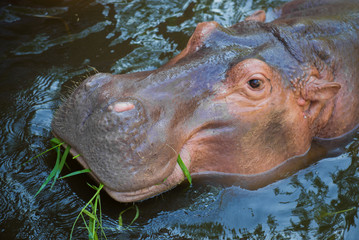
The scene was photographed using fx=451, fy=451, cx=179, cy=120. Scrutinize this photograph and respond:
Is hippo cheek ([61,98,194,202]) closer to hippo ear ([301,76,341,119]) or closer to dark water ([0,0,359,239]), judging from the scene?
dark water ([0,0,359,239])

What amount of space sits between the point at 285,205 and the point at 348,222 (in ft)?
1.62

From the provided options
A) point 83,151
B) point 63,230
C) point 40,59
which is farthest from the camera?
point 40,59

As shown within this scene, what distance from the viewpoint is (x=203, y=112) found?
3.27 metres

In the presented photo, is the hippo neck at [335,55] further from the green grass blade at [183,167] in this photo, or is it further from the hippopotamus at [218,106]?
the green grass blade at [183,167]

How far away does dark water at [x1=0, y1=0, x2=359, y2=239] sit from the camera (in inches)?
135

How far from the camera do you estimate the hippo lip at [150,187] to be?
3.21m

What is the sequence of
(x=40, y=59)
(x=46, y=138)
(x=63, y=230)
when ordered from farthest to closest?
1. (x=40, y=59)
2. (x=46, y=138)
3. (x=63, y=230)

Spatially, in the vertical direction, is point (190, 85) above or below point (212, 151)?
above

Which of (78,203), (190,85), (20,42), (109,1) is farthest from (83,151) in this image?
(109,1)

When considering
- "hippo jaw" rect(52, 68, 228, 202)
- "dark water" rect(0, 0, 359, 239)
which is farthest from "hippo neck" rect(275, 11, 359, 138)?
"hippo jaw" rect(52, 68, 228, 202)

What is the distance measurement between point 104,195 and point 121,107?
3.11ft

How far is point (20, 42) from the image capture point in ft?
17.2

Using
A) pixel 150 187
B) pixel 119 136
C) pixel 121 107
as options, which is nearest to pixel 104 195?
pixel 150 187

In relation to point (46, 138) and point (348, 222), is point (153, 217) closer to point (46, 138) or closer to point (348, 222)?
point (46, 138)
